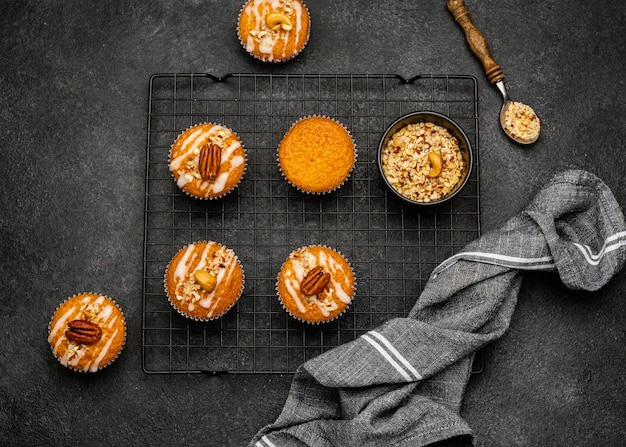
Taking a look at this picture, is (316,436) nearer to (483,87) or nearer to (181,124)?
(181,124)

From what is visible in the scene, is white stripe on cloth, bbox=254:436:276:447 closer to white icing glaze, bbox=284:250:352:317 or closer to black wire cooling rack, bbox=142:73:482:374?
black wire cooling rack, bbox=142:73:482:374

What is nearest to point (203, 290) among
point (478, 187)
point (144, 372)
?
point (144, 372)

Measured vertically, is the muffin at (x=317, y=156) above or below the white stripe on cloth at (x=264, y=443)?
above

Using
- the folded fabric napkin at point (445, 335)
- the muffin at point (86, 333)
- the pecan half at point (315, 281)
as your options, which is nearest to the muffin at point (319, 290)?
the pecan half at point (315, 281)

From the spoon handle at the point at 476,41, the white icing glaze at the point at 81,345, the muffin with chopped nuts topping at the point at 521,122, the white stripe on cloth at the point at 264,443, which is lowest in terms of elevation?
the white stripe on cloth at the point at 264,443

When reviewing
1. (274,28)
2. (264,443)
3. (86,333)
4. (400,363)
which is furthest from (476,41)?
(86,333)

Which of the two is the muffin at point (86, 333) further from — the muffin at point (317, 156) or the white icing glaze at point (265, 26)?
the white icing glaze at point (265, 26)

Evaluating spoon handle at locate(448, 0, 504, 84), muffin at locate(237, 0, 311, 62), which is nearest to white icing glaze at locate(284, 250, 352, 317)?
muffin at locate(237, 0, 311, 62)
